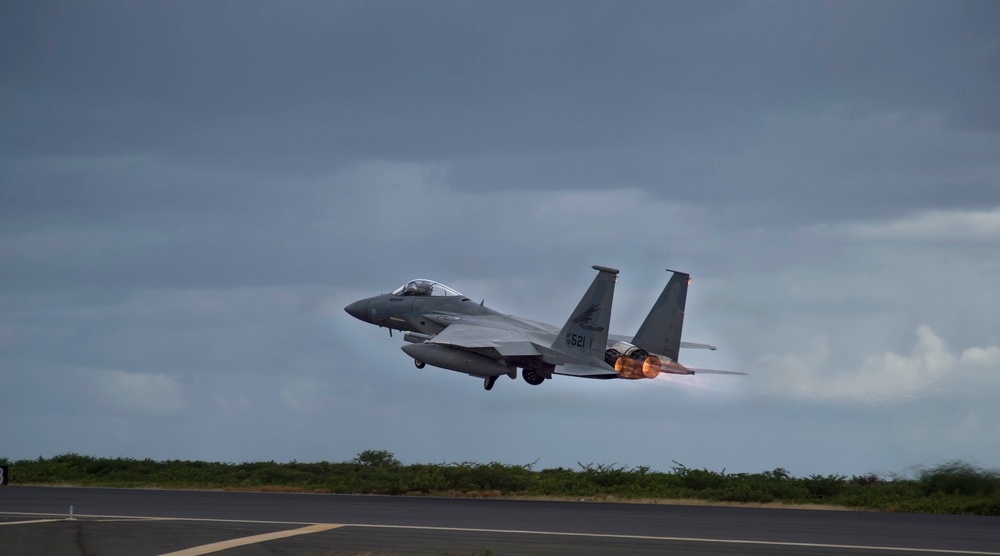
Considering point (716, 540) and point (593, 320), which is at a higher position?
point (593, 320)

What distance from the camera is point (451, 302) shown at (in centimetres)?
4822

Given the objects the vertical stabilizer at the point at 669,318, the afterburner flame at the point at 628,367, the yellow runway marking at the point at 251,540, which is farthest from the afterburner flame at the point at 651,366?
the yellow runway marking at the point at 251,540

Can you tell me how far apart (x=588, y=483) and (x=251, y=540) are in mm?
21089

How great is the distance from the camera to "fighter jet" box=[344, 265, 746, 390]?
132 feet

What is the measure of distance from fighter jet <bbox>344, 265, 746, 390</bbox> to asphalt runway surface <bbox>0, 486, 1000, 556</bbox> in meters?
8.18

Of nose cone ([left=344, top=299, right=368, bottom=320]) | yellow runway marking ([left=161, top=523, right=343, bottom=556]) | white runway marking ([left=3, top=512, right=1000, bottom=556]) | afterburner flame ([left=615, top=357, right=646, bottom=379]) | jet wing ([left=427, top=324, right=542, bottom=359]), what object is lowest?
yellow runway marking ([left=161, top=523, right=343, bottom=556])

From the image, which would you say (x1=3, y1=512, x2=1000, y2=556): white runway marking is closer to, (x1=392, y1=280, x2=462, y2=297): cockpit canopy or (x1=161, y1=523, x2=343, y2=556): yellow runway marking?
(x1=161, y1=523, x2=343, y2=556): yellow runway marking

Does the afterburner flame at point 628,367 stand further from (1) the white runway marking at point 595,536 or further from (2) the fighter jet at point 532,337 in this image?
(1) the white runway marking at point 595,536

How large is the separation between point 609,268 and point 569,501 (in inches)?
336

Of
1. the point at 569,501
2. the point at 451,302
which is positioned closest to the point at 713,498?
the point at 569,501

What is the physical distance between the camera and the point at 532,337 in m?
44.3

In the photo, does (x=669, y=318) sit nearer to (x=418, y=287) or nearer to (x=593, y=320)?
(x=593, y=320)

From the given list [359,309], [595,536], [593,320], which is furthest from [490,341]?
[595,536]

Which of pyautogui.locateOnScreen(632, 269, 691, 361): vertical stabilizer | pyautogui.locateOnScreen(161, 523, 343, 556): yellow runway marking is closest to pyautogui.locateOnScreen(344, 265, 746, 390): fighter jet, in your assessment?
pyautogui.locateOnScreen(632, 269, 691, 361): vertical stabilizer
